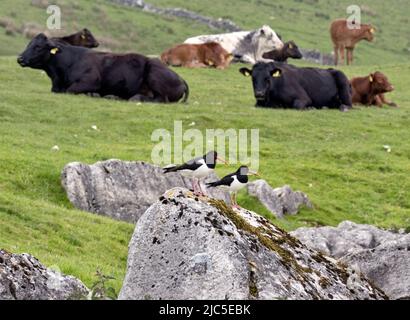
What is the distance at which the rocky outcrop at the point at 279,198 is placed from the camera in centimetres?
2217

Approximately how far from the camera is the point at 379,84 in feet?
117

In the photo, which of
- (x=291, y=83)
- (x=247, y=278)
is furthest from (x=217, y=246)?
(x=291, y=83)

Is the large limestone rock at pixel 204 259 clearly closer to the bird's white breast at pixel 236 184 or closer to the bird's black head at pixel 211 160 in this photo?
the bird's black head at pixel 211 160

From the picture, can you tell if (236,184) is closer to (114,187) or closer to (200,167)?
(200,167)

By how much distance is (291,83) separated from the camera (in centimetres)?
3422

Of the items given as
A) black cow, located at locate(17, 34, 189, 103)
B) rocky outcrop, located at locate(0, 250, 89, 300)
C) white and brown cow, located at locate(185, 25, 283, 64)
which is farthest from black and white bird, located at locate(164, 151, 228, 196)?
white and brown cow, located at locate(185, 25, 283, 64)

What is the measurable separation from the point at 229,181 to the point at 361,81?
84.6ft

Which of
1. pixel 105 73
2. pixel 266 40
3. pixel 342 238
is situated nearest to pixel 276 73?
pixel 105 73

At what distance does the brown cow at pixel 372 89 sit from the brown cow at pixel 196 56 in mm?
7094

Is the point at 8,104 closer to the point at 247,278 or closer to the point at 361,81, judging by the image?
the point at 361,81

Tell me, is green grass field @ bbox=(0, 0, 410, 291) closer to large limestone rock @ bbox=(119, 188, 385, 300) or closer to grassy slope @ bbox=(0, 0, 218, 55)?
large limestone rock @ bbox=(119, 188, 385, 300)

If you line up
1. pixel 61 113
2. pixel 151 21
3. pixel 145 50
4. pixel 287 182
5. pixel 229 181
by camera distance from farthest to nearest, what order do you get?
pixel 151 21 < pixel 145 50 < pixel 61 113 < pixel 287 182 < pixel 229 181

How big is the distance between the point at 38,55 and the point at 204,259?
26335 mm

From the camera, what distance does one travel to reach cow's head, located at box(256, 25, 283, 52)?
4728cm
